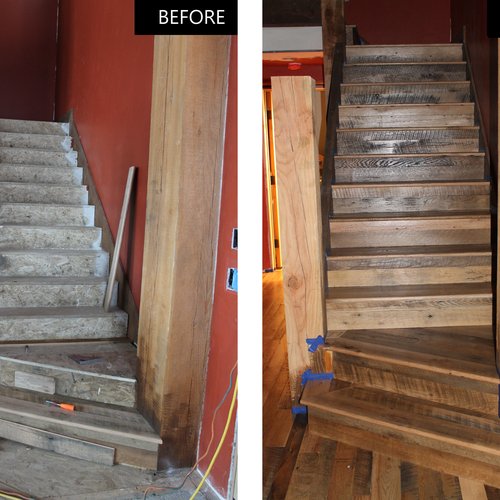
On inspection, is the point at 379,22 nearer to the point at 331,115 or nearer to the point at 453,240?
the point at 331,115

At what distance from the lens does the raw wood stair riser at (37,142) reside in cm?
541

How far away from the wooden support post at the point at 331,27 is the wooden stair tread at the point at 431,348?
2.80 meters

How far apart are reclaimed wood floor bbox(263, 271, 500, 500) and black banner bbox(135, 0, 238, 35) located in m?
1.76

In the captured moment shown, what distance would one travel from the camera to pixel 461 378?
9.71 ft

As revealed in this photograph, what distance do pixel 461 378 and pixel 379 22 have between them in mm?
5528

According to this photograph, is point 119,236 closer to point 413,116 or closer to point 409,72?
point 413,116

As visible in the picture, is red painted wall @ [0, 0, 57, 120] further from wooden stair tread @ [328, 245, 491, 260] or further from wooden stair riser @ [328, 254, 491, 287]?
wooden stair riser @ [328, 254, 491, 287]

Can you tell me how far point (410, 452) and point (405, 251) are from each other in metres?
1.51

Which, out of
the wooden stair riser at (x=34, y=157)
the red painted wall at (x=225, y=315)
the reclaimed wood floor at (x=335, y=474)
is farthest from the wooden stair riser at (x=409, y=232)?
the wooden stair riser at (x=34, y=157)

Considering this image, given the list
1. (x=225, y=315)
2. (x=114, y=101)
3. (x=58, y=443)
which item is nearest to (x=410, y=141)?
(x=114, y=101)

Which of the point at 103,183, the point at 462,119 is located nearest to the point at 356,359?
the point at 103,183

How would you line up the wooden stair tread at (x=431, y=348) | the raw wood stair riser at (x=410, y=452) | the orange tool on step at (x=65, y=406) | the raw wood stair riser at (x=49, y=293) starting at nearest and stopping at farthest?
1. the raw wood stair riser at (x=410, y=452)
2. the orange tool on step at (x=65, y=406)
3. the wooden stair tread at (x=431, y=348)
4. the raw wood stair riser at (x=49, y=293)

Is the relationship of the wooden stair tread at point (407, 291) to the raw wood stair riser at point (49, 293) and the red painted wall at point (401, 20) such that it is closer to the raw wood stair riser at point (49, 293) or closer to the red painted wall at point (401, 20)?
the raw wood stair riser at point (49, 293)

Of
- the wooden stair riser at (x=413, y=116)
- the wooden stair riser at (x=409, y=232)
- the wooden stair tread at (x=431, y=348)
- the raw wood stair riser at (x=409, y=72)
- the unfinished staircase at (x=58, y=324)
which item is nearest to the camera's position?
the unfinished staircase at (x=58, y=324)
